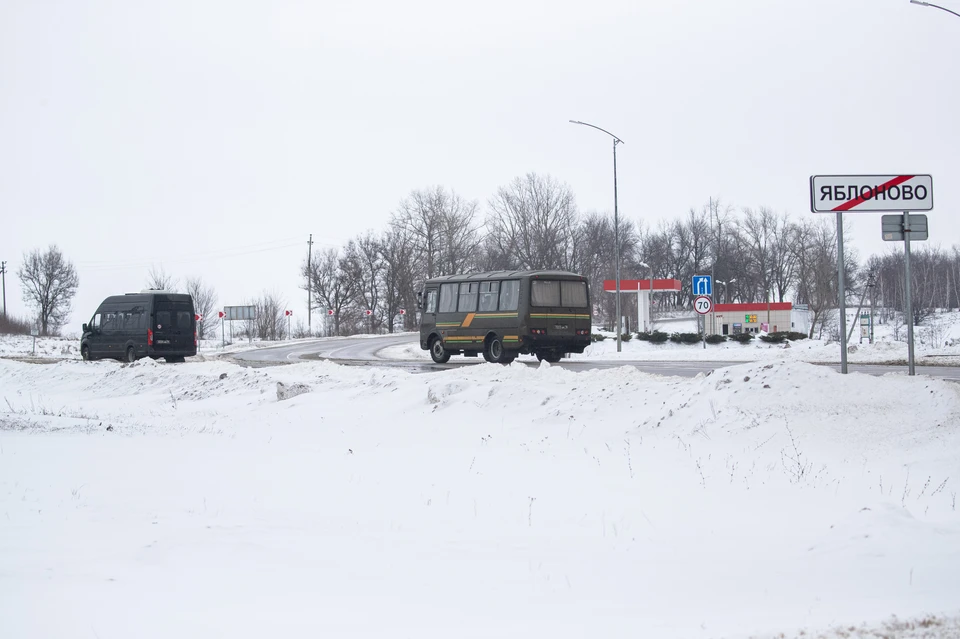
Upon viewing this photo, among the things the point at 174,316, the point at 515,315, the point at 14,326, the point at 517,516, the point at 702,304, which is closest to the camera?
the point at 517,516

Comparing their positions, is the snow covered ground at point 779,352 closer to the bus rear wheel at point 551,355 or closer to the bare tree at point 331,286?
the bus rear wheel at point 551,355

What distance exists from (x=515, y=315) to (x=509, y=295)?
85cm

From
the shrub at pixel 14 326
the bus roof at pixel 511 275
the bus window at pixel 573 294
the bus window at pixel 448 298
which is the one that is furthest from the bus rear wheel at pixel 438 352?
the shrub at pixel 14 326

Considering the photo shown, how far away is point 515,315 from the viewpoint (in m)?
27.5

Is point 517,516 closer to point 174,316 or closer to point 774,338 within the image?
point 174,316

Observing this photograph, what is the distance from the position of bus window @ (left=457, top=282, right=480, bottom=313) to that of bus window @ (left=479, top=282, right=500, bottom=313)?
0.32m

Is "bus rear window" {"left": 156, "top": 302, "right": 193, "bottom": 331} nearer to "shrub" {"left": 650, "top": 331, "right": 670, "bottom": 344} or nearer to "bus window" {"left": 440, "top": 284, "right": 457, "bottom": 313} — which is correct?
"bus window" {"left": 440, "top": 284, "right": 457, "bottom": 313}

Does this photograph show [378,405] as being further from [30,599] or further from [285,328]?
[285,328]

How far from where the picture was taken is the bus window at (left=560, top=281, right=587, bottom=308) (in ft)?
92.8

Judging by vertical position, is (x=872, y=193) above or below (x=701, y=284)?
above

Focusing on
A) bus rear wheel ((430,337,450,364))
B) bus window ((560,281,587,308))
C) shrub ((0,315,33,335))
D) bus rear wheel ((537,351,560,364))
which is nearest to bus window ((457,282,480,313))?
bus rear wheel ((430,337,450,364))

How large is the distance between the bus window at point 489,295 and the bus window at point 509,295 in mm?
266

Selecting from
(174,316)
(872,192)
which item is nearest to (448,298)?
(174,316)

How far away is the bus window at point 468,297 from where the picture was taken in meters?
29.4
